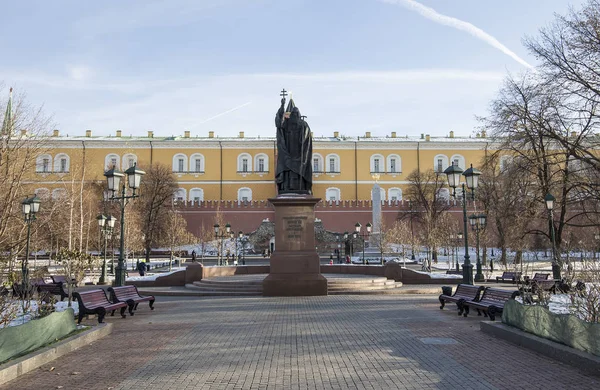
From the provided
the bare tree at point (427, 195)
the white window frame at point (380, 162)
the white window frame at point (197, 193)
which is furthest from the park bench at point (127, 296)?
the white window frame at point (380, 162)

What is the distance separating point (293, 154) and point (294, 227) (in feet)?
7.82

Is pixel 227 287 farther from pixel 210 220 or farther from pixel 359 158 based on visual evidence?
pixel 359 158

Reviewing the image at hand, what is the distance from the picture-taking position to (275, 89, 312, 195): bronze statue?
14.9 metres

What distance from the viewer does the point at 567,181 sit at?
18.7 metres

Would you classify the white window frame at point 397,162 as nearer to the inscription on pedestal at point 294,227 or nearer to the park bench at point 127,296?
the inscription on pedestal at point 294,227

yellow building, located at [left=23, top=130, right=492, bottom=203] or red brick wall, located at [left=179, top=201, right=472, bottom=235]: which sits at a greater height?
yellow building, located at [left=23, top=130, right=492, bottom=203]

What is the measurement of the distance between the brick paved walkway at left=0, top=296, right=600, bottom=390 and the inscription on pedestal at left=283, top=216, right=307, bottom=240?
359cm

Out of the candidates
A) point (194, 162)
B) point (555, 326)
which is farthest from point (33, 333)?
point (194, 162)

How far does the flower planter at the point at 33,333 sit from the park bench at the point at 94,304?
1373 millimetres

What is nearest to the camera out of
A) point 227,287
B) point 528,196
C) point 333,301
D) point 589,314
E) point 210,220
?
point 589,314

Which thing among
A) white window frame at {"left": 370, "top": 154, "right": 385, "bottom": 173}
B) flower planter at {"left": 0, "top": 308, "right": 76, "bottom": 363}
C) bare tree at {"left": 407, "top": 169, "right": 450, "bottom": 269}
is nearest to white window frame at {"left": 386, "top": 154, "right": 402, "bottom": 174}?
white window frame at {"left": 370, "top": 154, "right": 385, "bottom": 173}

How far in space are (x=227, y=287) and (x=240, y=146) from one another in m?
48.8

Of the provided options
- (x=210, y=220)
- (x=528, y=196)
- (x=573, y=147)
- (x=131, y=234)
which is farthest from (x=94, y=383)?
(x=210, y=220)

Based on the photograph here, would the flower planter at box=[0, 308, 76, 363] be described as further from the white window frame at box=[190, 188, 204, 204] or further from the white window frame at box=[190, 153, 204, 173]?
the white window frame at box=[190, 153, 204, 173]
